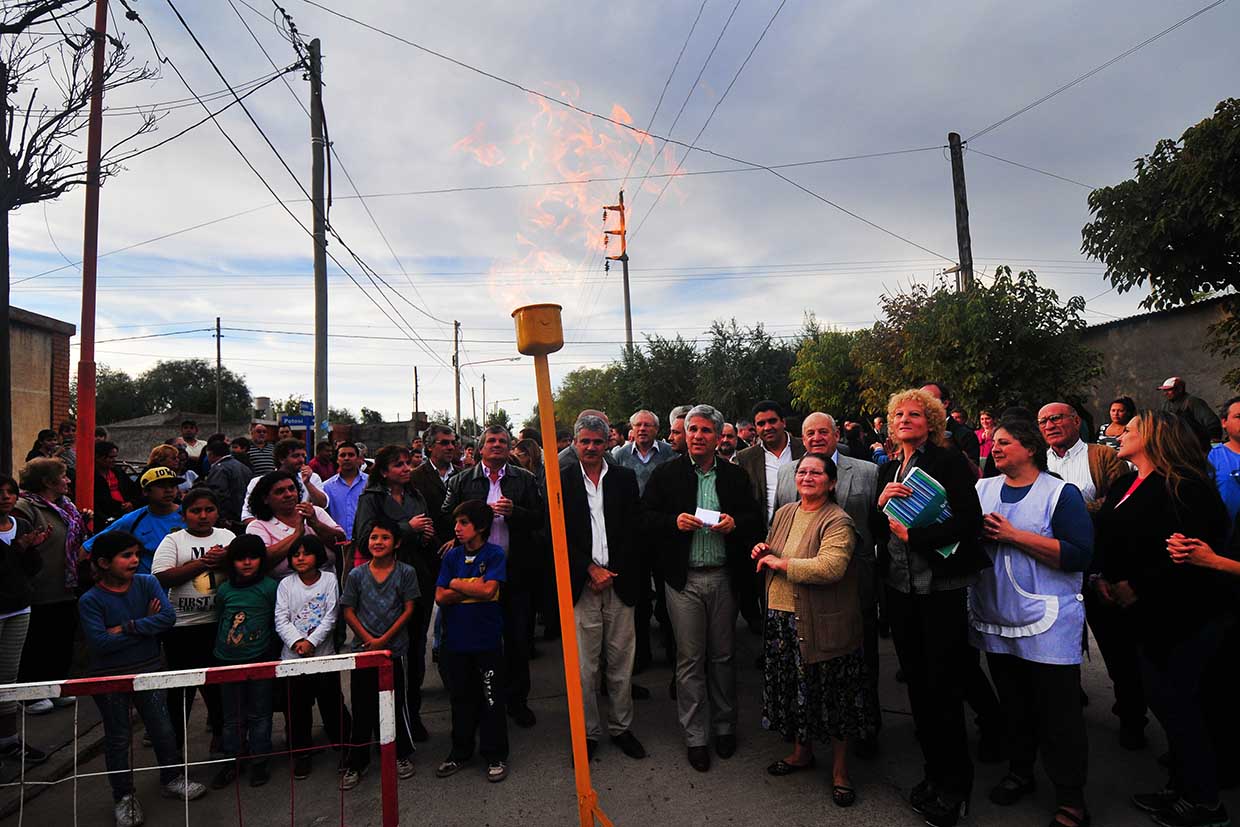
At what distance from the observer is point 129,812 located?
12.5 feet

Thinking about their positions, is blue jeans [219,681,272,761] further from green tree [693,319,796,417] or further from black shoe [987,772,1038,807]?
green tree [693,319,796,417]

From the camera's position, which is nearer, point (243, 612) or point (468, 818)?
point (468, 818)

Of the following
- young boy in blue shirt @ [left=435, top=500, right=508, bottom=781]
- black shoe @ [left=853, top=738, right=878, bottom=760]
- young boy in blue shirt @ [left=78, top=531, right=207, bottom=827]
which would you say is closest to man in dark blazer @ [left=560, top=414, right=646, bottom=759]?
young boy in blue shirt @ [left=435, top=500, right=508, bottom=781]

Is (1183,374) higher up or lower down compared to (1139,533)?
higher up

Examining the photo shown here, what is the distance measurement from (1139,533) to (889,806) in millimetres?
1882

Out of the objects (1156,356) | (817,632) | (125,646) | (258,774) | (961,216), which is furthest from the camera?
(1156,356)

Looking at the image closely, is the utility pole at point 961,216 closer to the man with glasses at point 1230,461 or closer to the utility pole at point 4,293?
the man with glasses at point 1230,461

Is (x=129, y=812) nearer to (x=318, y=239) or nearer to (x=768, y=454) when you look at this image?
(x=768, y=454)

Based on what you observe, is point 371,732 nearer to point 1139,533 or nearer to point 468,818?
point 468,818

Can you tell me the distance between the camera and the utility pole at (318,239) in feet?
41.0

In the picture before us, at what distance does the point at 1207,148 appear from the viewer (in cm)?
993

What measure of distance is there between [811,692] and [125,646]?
3871 mm

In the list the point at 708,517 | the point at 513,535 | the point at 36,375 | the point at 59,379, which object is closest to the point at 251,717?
the point at 513,535

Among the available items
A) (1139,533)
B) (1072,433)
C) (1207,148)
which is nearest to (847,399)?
(1207,148)
